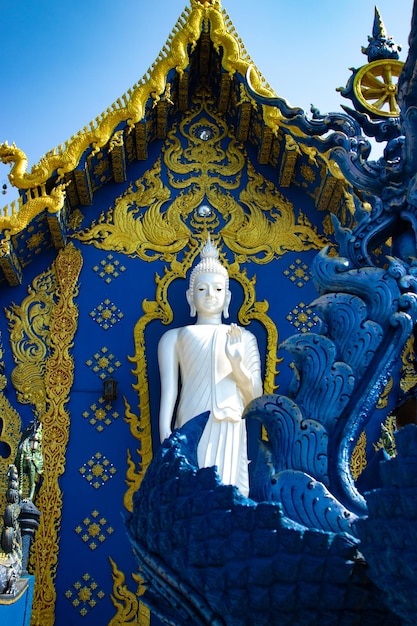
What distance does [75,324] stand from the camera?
502cm

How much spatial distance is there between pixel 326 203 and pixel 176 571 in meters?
4.52

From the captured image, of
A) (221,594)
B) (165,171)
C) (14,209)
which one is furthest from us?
(165,171)

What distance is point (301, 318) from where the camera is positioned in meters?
5.10

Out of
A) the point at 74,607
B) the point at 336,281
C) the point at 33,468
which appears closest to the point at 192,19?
the point at 33,468

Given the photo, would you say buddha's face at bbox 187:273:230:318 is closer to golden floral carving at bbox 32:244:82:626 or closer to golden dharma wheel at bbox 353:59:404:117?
golden floral carving at bbox 32:244:82:626

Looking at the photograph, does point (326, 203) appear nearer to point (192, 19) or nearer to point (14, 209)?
point (192, 19)

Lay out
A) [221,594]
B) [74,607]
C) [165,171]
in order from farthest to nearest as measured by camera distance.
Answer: [165,171] < [74,607] < [221,594]

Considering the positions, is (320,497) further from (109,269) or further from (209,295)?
(109,269)

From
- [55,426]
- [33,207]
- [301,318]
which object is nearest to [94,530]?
[55,426]

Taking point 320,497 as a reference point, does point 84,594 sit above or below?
below

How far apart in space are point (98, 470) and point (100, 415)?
1.22ft

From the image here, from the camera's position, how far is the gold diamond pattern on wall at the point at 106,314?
5.06m

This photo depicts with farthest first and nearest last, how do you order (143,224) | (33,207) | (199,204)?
(199,204) < (143,224) < (33,207)

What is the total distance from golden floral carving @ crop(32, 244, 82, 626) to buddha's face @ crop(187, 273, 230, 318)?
87 centimetres
